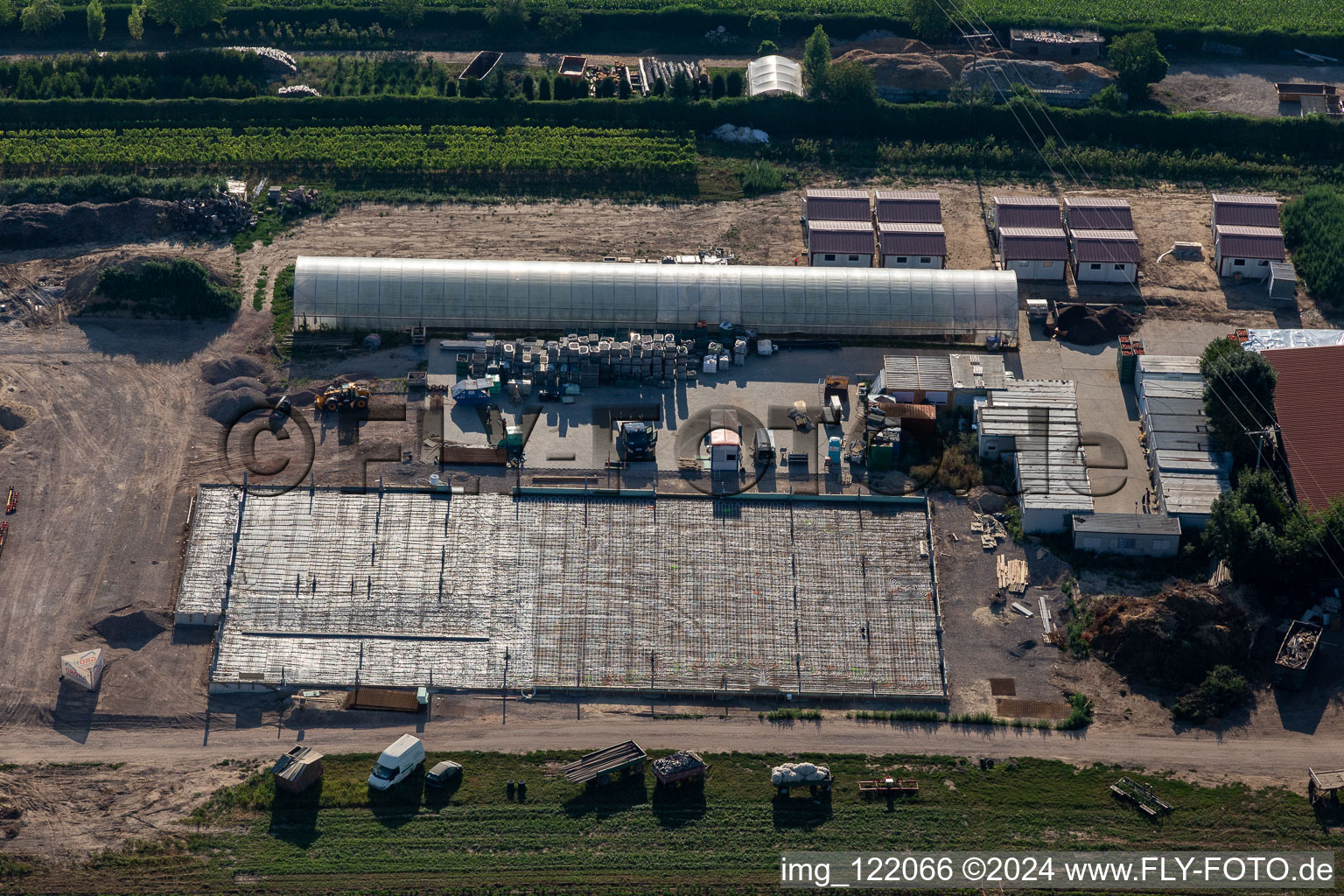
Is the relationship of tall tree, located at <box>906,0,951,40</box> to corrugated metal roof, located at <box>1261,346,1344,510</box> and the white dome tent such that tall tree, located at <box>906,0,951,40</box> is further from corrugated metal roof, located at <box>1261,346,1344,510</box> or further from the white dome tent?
corrugated metal roof, located at <box>1261,346,1344,510</box>

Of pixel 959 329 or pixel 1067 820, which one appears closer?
pixel 1067 820

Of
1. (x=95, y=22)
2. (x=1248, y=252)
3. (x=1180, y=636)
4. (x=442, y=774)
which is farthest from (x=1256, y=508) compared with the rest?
(x=95, y=22)

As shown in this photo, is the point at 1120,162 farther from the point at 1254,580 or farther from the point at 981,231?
the point at 1254,580

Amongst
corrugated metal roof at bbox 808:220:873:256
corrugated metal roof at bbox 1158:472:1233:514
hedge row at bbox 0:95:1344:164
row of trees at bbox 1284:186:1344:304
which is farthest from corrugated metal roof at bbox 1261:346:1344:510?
hedge row at bbox 0:95:1344:164

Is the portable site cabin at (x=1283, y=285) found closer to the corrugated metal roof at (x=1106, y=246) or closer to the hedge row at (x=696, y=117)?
the corrugated metal roof at (x=1106, y=246)

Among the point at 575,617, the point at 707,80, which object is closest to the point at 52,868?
the point at 575,617
